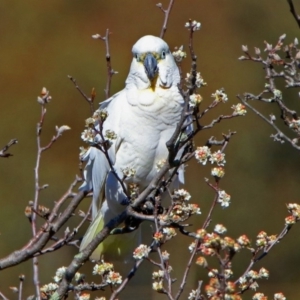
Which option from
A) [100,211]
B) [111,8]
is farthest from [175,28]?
[100,211]

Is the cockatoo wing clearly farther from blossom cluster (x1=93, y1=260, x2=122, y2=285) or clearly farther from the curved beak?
blossom cluster (x1=93, y1=260, x2=122, y2=285)

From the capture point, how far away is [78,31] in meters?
8.38

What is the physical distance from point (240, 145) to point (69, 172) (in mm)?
1689

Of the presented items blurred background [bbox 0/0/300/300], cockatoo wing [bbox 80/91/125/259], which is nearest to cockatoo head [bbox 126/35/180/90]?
cockatoo wing [bbox 80/91/125/259]

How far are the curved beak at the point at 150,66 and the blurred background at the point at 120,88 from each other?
11.4 feet

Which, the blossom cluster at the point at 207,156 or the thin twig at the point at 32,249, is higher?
the blossom cluster at the point at 207,156

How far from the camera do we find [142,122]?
2637mm

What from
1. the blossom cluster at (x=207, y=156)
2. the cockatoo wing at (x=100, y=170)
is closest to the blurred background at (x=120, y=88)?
the cockatoo wing at (x=100, y=170)

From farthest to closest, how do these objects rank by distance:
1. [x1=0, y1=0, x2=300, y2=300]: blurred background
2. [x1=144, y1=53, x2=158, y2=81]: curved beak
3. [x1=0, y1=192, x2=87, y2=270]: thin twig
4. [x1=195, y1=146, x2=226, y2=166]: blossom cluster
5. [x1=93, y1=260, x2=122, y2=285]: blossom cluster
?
[x1=0, y1=0, x2=300, y2=300]: blurred background → [x1=144, y1=53, x2=158, y2=81]: curved beak → [x1=0, y1=192, x2=87, y2=270]: thin twig → [x1=93, y1=260, x2=122, y2=285]: blossom cluster → [x1=195, y1=146, x2=226, y2=166]: blossom cluster

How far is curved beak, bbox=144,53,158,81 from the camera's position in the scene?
2609 millimetres

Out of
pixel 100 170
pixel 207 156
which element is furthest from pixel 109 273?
pixel 100 170

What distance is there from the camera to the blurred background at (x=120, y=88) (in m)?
6.87

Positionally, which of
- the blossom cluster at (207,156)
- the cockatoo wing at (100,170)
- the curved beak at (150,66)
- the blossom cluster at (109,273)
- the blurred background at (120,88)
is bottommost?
the blossom cluster at (109,273)

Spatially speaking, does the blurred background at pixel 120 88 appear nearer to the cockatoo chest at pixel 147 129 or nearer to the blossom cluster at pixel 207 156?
the cockatoo chest at pixel 147 129
